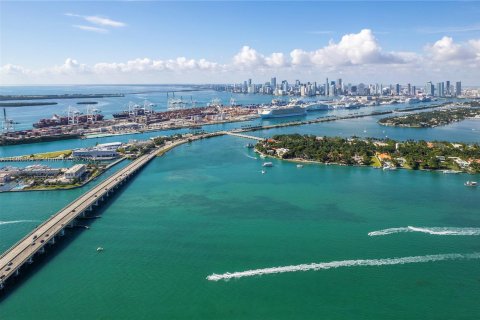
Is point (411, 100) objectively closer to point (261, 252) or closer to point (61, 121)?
point (61, 121)

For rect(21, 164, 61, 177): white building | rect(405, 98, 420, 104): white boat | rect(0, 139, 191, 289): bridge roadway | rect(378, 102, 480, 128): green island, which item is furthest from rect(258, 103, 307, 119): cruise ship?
rect(0, 139, 191, 289): bridge roadway

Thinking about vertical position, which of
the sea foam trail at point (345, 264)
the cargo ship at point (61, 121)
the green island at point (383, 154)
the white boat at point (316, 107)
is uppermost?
the white boat at point (316, 107)

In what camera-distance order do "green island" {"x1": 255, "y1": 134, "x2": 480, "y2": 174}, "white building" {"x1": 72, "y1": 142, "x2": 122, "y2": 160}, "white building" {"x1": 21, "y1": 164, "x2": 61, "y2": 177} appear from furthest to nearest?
"white building" {"x1": 72, "y1": 142, "x2": 122, "y2": 160} → "green island" {"x1": 255, "y1": 134, "x2": 480, "y2": 174} → "white building" {"x1": 21, "y1": 164, "x2": 61, "y2": 177}

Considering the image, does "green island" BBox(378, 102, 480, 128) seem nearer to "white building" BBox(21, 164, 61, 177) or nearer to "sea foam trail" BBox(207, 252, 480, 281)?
"sea foam trail" BBox(207, 252, 480, 281)

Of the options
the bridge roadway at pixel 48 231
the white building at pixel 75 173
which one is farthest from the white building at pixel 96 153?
the bridge roadway at pixel 48 231

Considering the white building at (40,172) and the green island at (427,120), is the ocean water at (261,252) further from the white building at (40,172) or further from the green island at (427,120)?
the green island at (427,120)

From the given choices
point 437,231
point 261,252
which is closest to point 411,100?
point 437,231

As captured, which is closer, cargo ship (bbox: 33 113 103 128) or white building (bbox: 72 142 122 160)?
white building (bbox: 72 142 122 160)
